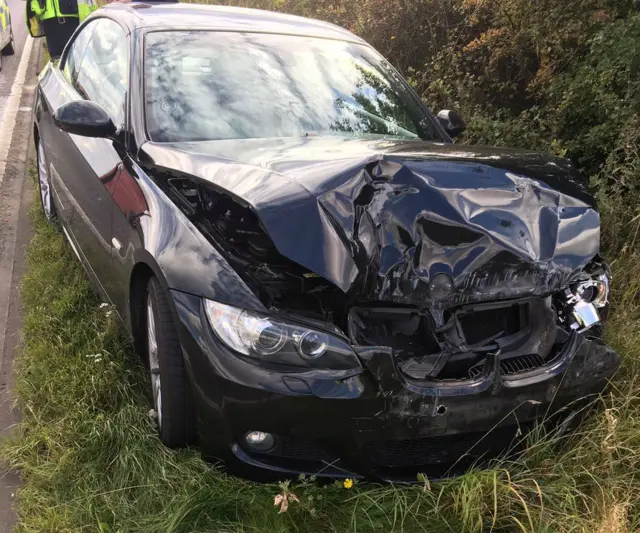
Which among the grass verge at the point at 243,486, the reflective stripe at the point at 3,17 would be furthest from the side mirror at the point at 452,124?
the reflective stripe at the point at 3,17

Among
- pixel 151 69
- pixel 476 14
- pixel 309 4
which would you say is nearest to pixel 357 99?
pixel 151 69

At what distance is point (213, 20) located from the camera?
130 inches

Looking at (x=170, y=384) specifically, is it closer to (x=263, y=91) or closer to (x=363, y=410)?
(x=363, y=410)

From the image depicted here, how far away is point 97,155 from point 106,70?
66cm

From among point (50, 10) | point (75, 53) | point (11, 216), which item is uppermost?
point (75, 53)

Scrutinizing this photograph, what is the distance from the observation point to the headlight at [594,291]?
2264mm

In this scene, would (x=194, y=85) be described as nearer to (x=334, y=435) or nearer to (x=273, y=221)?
(x=273, y=221)

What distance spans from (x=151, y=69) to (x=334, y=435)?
2.00 meters

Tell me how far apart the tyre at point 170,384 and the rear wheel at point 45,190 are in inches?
96.4

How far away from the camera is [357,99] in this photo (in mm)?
3270

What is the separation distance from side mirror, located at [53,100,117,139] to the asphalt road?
248 inches

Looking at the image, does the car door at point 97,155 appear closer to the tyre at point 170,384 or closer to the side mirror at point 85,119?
the side mirror at point 85,119

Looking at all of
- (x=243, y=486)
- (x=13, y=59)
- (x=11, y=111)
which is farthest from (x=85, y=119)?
(x=13, y=59)

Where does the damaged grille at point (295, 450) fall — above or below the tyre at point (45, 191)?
above
